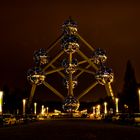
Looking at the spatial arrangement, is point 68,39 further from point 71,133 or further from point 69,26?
point 71,133

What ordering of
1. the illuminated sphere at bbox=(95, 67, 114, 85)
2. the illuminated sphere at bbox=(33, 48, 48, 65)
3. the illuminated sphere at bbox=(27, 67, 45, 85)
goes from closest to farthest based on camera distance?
the illuminated sphere at bbox=(95, 67, 114, 85) → the illuminated sphere at bbox=(27, 67, 45, 85) → the illuminated sphere at bbox=(33, 48, 48, 65)

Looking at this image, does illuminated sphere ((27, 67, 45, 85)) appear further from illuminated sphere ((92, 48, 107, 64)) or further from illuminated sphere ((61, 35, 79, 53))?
illuminated sphere ((92, 48, 107, 64))

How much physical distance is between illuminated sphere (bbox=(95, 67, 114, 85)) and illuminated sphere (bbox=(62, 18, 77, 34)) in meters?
12.6

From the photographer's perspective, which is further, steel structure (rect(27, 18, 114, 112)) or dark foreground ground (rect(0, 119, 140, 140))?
steel structure (rect(27, 18, 114, 112))

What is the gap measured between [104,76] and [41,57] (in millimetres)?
16797

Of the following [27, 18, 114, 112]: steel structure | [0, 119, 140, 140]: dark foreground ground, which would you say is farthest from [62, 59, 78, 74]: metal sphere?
[0, 119, 140, 140]: dark foreground ground

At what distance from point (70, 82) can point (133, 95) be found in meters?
22.7

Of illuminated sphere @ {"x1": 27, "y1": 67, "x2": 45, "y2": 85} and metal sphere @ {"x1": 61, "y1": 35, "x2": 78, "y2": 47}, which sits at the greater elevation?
metal sphere @ {"x1": 61, "y1": 35, "x2": 78, "y2": 47}

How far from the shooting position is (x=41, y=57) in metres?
103

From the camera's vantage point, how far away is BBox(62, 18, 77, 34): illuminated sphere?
340 ft

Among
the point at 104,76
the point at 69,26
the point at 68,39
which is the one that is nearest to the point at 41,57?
the point at 68,39

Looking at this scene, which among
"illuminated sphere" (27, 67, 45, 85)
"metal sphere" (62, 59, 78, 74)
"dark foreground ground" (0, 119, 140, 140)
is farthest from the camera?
"metal sphere" (62, 59, 78, 74)

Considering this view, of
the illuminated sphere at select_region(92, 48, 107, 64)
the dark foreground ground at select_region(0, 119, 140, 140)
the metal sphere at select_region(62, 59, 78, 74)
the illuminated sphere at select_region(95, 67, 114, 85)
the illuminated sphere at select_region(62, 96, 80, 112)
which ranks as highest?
the illuminated sphere at select_region(92, 48, 107, 64)

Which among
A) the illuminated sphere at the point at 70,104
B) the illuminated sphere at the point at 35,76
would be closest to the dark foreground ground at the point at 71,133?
the illuminated sphere at the point at 70,104
